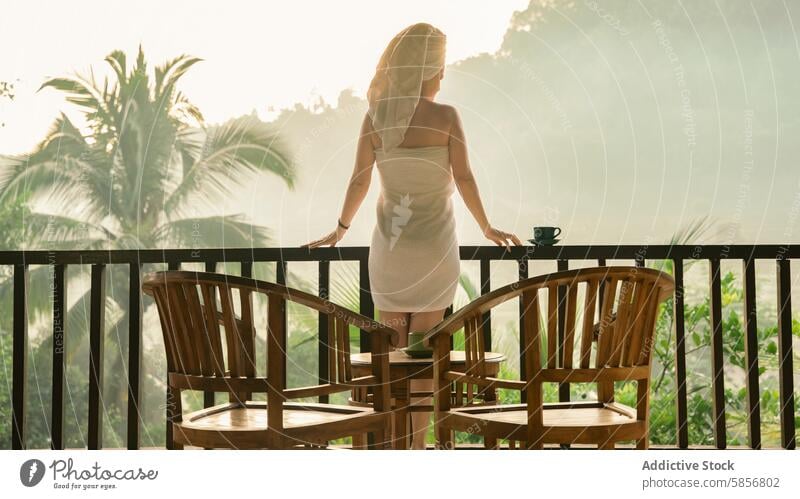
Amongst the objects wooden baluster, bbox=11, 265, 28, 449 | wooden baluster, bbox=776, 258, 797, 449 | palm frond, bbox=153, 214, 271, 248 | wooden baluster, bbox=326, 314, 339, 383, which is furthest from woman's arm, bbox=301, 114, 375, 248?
palm frond, bbox=153, 214, 271, 248

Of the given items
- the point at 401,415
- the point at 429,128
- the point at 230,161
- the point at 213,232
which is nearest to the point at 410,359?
the point at 401,415

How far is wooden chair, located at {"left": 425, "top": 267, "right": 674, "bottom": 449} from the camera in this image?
172cm

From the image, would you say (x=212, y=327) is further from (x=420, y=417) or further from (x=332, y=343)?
(x=420, y=417)

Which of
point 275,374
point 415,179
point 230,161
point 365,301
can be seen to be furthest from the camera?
point 230,161

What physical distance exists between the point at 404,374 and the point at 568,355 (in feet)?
1.87

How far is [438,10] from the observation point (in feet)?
12.9

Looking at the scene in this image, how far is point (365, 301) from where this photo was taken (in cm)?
292

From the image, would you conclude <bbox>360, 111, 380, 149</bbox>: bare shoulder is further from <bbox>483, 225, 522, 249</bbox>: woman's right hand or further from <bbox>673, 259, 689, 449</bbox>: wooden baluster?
<bbox>673, 259, 689, 449</bbox>: wooden baluster

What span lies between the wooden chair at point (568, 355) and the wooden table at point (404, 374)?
0.25m

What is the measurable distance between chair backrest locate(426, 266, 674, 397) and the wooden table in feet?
0.95

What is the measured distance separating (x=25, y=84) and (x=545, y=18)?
19.8 ft

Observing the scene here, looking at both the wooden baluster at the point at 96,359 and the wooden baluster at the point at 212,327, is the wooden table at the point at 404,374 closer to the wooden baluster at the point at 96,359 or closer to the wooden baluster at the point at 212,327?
the wooden baluster at the point at 212,327

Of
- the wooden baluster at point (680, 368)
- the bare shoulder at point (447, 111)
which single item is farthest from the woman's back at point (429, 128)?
the wooden baluster at point (680, 368)

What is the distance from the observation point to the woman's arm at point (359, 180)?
2531 mm
